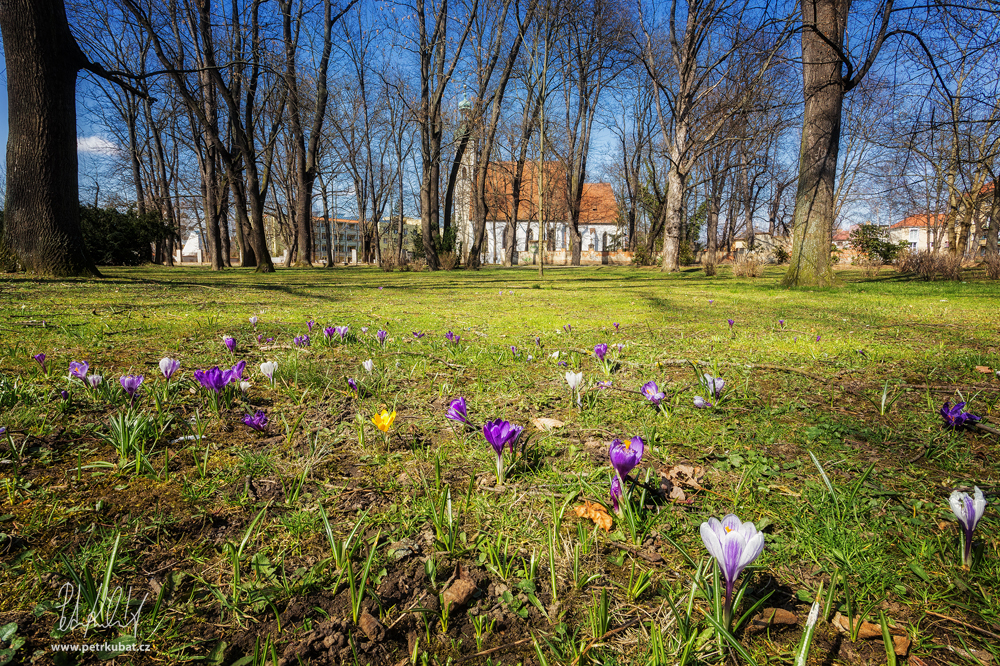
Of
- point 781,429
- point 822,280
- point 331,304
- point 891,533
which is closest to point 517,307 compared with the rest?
point 331,304

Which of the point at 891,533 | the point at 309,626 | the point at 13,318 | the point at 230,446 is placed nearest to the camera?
the point at 309,626

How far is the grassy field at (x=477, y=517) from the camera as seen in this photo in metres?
0.88

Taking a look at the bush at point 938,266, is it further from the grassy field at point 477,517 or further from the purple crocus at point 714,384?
the purple crocus at point 714,384

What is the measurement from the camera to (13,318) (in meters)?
3.57

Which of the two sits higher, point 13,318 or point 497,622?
point 13,318

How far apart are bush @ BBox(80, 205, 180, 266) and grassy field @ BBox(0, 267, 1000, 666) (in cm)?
1933

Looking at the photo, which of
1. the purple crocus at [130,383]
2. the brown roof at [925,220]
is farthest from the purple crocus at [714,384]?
the brown roof at [925,220]

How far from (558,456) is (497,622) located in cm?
74

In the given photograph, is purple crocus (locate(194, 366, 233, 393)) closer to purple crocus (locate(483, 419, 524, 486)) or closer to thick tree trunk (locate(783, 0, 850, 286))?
purple crocus (locate(483, 419, 524, 486))

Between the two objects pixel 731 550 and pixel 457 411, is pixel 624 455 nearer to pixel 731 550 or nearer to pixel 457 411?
pixel 731 550

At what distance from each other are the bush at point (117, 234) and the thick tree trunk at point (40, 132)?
11593 mm

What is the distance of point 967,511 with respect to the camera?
100 centimetres

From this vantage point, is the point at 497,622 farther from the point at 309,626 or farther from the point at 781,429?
the point at 781,429

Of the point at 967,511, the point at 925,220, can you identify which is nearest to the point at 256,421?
the point at 967,511
